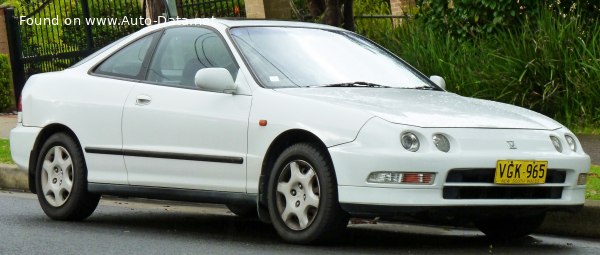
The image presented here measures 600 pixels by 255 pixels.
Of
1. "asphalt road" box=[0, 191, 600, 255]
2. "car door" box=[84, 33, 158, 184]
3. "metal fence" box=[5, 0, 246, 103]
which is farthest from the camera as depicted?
"metal fence" box=[5, 0, 246, 103]

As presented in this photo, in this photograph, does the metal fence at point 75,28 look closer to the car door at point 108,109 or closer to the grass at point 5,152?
the grass at point 5,152

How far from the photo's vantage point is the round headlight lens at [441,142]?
26.1 feet

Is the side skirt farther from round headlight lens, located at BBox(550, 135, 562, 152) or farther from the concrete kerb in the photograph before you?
the concrete kerb

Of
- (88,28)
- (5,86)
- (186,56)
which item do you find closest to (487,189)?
(186,56)

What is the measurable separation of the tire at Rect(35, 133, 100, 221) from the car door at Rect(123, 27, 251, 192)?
504 mm

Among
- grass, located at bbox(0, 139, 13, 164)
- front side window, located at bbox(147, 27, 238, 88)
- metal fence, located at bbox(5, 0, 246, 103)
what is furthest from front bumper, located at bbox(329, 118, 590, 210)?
metal fence, located at bbox(5, 0, 246, 103)

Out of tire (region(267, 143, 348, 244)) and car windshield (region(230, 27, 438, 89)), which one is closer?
tire (region(267, 143, 348, 244))

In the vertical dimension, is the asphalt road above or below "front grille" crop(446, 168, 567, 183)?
below

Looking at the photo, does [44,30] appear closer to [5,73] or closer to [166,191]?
[5,73]

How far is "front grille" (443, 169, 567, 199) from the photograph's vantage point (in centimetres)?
794

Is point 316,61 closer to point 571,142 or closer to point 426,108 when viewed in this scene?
point 426,108

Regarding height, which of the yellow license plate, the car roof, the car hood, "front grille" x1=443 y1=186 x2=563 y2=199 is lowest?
"front grille" x1=443 y1=186 x2=563 y2=199

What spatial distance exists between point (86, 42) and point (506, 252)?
14.0m

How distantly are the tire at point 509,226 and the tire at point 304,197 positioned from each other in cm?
132
